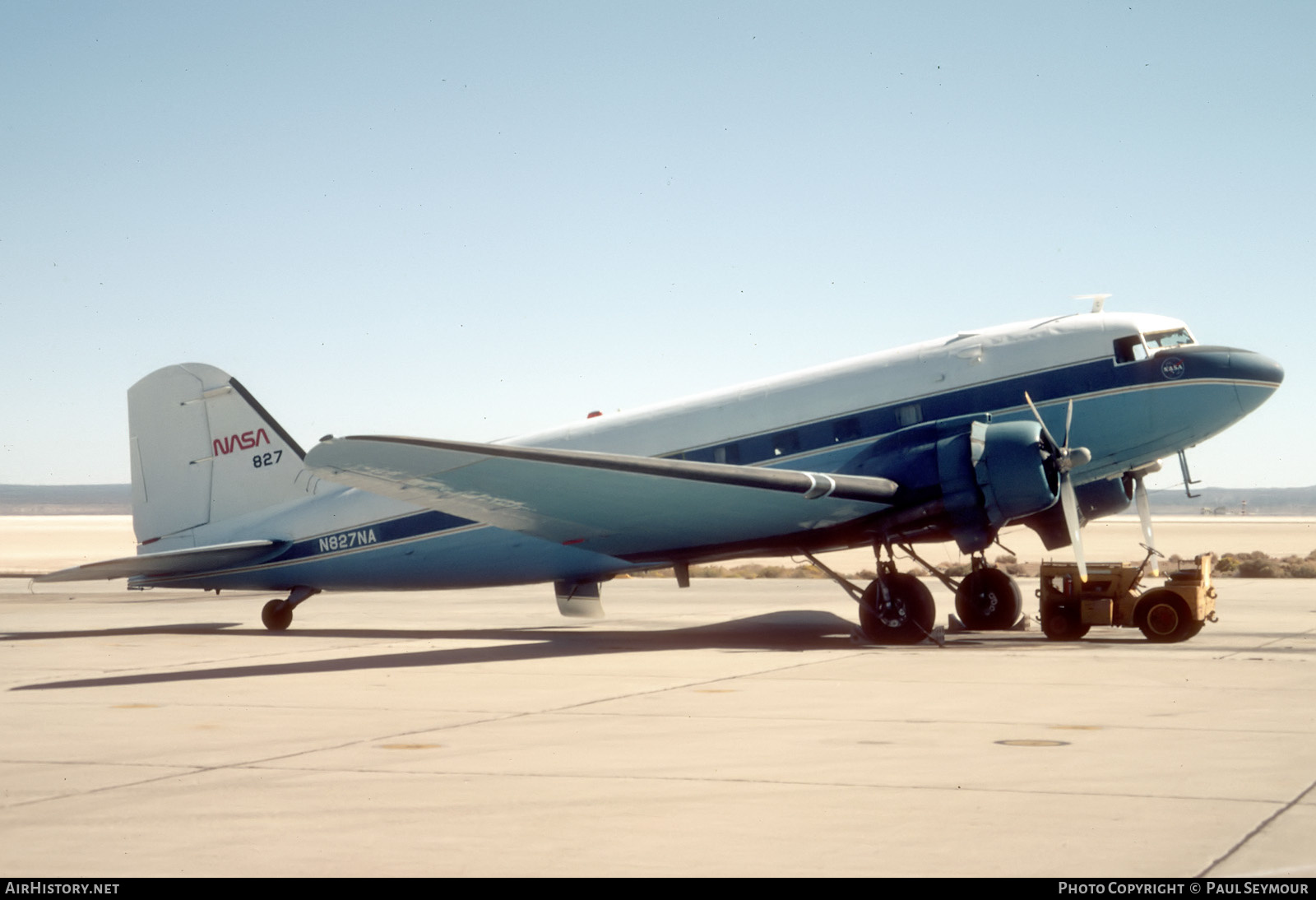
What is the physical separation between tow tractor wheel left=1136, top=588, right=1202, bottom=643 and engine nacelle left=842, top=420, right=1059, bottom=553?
78.7 inches

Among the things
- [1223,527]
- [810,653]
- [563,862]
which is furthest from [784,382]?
[1223,527]

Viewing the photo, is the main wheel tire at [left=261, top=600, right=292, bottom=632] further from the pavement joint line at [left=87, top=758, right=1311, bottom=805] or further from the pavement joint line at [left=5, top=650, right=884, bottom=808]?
the pavement joint line at [left=87, top=758, right=1311, bottom=805]

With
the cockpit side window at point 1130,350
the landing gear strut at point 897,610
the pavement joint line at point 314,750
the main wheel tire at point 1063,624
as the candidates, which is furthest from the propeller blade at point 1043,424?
the pavement joint line at point 314,750

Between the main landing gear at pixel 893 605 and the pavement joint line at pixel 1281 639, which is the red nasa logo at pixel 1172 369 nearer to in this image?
the pavement joint line at pixel 1281 639

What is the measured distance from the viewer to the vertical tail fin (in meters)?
22.4

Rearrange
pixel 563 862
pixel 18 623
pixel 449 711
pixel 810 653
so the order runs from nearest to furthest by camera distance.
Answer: pixel 563 862, pixel 449 711, pixel 810 653, pixel 18 623

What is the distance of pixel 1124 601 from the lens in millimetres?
17859

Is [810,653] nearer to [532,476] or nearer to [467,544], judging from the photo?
[532,476]

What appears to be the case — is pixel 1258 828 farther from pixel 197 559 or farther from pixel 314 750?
pixel 197 559

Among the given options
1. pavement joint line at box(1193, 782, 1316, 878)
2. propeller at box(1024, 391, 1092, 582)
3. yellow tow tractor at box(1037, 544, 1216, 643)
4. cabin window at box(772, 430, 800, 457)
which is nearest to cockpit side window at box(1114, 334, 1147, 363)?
propeller at box(1024, 391, 1092, 582)

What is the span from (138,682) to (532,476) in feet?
18.5

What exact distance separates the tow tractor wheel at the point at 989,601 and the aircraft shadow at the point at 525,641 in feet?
6.53

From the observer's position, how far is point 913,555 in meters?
19.4

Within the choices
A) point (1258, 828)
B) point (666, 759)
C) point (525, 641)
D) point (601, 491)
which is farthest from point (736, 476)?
point (1258, 828)
